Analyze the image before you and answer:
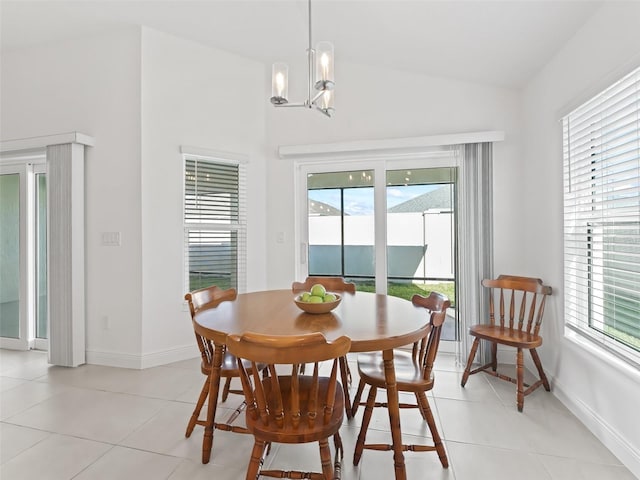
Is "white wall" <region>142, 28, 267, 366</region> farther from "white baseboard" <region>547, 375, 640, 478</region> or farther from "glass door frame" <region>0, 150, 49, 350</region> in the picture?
"white baseboard" <region>547, 375, 640, 478</region>

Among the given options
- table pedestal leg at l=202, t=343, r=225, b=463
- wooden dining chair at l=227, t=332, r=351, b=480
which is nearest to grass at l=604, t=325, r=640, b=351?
wooden dining chair at l=227, t=332, r=351, b=480

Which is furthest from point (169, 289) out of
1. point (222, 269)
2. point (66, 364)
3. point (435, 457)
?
point (435, 457)

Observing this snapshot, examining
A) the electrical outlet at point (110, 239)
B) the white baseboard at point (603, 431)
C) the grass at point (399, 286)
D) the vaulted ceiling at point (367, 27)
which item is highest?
the vaulted ceiling at point (367, 27)

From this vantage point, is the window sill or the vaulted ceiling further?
the vaulted ceiling

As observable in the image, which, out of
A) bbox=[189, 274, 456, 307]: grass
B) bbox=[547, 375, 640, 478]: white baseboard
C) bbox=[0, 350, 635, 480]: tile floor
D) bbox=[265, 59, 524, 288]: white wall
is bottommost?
bbox=[0, 350, 635, 480]: tile floor

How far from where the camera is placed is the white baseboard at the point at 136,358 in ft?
10.1

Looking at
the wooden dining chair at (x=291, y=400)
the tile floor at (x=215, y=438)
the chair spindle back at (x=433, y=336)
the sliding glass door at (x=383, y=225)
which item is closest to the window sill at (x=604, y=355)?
the tile floor at (x=215, y=438)

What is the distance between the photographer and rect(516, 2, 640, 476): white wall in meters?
1.76

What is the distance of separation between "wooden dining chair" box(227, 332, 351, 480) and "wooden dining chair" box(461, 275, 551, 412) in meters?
1.58

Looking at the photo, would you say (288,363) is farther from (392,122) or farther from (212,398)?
(392,122)

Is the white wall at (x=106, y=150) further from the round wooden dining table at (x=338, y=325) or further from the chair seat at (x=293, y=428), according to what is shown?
the chair seat at (x=293, y=428)

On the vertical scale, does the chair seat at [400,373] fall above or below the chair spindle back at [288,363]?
below

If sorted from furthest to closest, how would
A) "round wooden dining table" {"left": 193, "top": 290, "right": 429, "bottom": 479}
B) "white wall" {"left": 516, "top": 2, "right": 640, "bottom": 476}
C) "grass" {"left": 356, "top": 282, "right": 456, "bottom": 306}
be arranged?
"grass" {"left": 356, "top": 282, "right": 456, "bottom": 306}, "white wall" {"left": 516, "top": 2, "right": 640, "bottom": 476}, "round wooden dining table" {"left": 193, "top": 290, "right": 429, "bottom": 479}

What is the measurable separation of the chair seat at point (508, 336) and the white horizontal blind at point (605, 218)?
29 centimetres
